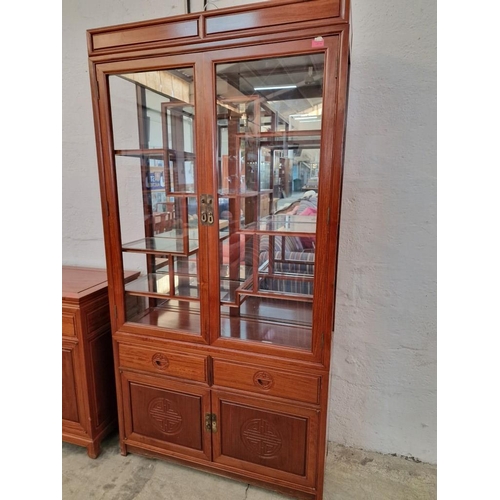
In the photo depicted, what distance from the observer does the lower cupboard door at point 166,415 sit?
1667mm

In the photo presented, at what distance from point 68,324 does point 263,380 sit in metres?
1.08

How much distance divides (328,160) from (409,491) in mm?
1720

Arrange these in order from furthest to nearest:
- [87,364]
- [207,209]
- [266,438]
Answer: [87,364] < [266,438] < [207,209]

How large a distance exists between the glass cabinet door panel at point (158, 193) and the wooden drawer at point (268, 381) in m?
0.25

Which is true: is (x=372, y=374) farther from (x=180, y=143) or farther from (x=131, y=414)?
(x=180, y=143)

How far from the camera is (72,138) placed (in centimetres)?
217

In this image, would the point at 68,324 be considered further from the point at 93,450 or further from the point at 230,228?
the point at 230,228

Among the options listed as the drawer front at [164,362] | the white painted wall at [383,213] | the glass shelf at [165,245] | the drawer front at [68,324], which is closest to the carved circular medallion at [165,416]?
the drawer front at [164,362]

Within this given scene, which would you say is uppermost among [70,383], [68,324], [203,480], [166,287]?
[166,287]

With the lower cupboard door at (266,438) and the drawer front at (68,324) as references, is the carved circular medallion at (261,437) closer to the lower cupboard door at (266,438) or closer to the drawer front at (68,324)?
the lower cupboard door at (266,438)

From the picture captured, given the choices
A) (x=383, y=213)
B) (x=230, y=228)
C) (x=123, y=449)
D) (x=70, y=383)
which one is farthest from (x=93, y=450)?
(x=383, y=213)

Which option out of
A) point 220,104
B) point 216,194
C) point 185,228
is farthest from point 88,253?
point 220,104

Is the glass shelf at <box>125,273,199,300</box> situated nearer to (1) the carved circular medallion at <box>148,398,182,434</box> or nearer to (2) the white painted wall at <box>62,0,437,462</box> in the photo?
(1) the carved circular medallion at <box>148,398,182,434</box>

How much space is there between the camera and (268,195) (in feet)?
5.39
